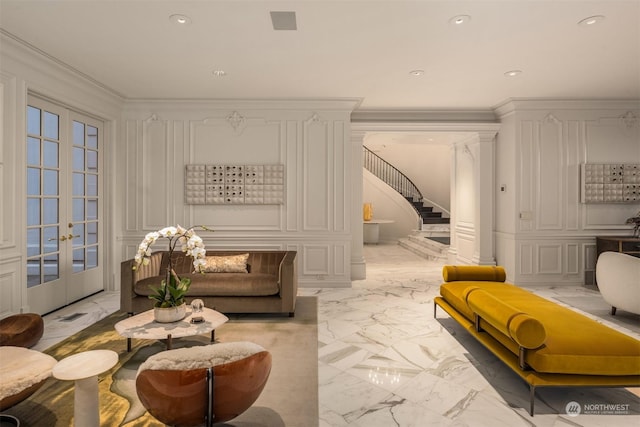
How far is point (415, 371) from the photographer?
3.04m

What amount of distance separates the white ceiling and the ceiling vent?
0.05 meters

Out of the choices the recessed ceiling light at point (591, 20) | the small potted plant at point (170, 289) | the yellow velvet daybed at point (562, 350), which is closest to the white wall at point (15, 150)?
the small potted plant at point (170, 289)

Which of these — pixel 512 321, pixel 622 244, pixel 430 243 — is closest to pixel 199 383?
pixel 512 321

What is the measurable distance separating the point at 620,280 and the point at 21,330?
586cm

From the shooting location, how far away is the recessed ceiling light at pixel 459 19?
3318 millimetres

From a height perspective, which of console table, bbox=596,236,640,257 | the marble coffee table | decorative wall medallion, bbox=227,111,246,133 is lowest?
the marble coffee table

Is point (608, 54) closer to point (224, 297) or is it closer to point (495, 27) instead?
point (495, 27)

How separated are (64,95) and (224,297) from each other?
10.3ft

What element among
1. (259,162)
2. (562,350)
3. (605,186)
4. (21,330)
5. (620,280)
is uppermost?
(259,162)

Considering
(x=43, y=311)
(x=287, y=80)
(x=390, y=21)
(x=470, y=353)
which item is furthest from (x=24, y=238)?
(x=470, y=353)

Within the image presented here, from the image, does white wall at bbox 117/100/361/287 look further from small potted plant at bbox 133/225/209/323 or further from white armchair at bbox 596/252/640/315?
white armchair at bbox 596/252/640/315

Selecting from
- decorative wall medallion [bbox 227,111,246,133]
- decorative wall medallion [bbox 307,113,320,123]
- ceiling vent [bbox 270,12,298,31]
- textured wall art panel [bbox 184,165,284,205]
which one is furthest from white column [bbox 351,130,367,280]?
ceiling vent [bbox 270,12,298,31]

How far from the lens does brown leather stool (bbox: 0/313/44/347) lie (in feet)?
10.4

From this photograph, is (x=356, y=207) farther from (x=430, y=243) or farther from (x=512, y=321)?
(x=512, y=321)
